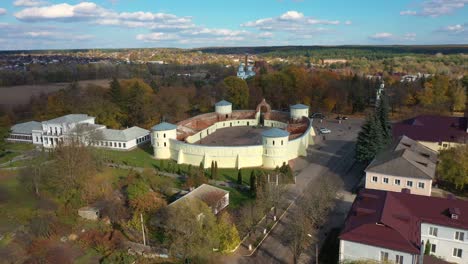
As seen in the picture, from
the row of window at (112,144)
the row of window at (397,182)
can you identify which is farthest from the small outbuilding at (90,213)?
the row of window at (397,182)

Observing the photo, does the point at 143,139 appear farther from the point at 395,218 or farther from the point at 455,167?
the point at 455,167

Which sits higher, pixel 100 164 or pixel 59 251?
pixel 100 164

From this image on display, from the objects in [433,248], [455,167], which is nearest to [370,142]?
[455,167]

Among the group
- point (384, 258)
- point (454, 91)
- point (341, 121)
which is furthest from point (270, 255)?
point (454, 91)

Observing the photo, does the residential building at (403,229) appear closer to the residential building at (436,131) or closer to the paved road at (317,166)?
the paved road at (317,166)

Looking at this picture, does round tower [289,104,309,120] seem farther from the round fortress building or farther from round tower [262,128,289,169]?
round tower [262,128,289,169]

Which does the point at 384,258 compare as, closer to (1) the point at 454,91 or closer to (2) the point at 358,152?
(2) the point at 358,152

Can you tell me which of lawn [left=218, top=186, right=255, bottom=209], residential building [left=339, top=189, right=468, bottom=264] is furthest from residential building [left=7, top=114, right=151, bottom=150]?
residential building [left=339, top=189, right=468, bottom=264]
